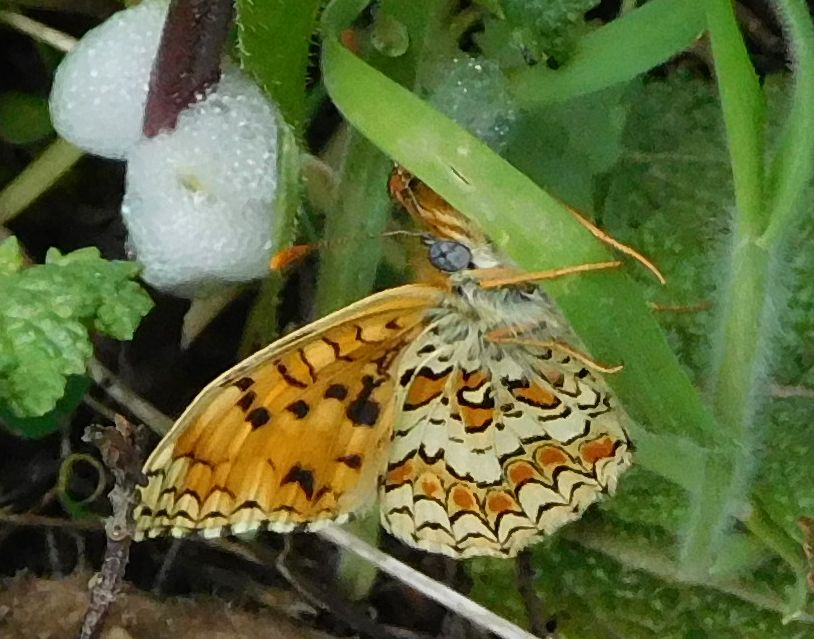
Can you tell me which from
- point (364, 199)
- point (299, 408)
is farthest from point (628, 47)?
point (299, 408)

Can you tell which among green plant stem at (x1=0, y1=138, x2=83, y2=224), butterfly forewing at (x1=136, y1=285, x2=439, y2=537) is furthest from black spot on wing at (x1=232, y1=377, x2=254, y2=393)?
green plant stem at (x1=0, y1=138, x2=83, y2=224)

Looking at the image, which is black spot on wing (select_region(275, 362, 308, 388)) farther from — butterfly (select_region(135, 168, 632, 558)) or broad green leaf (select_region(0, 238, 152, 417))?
broad green leaf (select_region(0, 238, 152, 417))

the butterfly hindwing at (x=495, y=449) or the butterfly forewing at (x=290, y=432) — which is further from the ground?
the butterfly forewing at (x=290, y=432)

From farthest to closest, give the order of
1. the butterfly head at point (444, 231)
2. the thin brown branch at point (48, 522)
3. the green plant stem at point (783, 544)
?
the thin brown branch at point (48, 522)
the green plant stem at point (783, 544)
the butterfly head at point (444, 231)

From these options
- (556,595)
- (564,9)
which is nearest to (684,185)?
(564,9)

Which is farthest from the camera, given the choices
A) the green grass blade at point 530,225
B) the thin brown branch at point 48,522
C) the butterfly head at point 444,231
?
the thin brown branch at point 48,522

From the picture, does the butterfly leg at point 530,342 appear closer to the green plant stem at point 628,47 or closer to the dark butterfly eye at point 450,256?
the dark butterfly eye at point 450,256

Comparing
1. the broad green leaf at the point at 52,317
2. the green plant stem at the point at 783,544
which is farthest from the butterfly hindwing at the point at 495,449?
the broad green leaf at the point at 52,317

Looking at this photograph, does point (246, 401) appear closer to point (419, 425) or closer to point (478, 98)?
point (419, 425)
